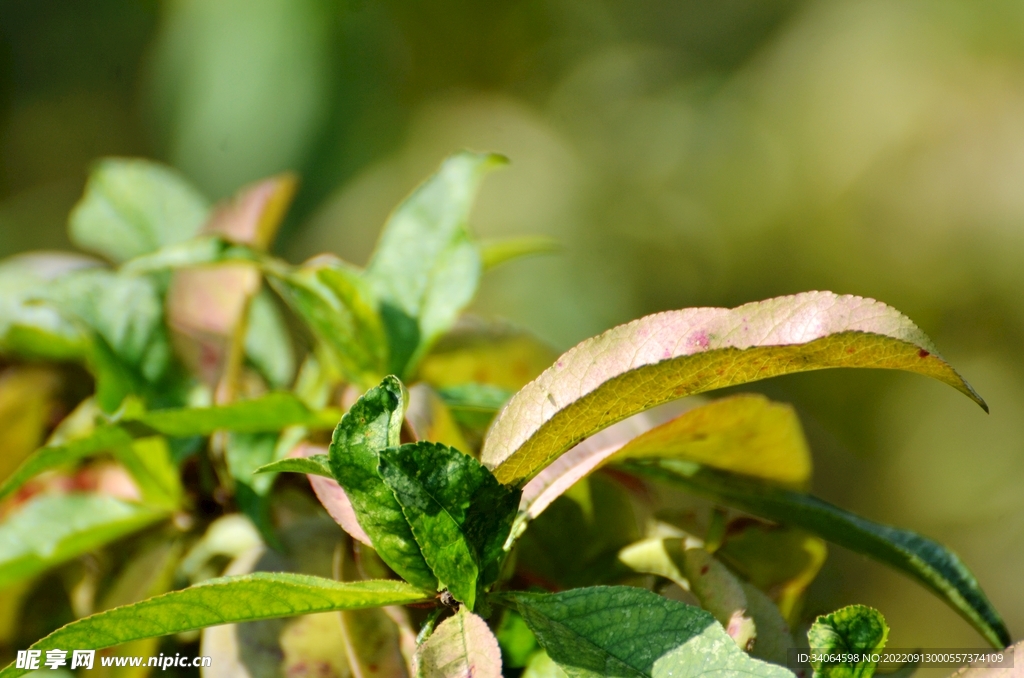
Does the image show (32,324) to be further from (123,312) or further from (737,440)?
(737,440)

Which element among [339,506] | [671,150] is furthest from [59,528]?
[671,150]

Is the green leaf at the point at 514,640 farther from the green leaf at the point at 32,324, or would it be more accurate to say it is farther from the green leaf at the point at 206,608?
the green leaf at the point at 32,324

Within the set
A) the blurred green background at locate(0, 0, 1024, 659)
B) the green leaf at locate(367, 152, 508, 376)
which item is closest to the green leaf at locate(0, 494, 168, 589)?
the green leaf at locate(367, 152, 508, 376)

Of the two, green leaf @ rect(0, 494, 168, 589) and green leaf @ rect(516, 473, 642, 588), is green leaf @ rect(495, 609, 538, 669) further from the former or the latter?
green leaf @ rect(0, 494, 168, 589)

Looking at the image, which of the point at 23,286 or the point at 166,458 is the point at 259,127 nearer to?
the point at 23,286

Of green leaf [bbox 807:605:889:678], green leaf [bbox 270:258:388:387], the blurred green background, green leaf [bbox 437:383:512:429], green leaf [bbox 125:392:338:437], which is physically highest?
the blurred green background

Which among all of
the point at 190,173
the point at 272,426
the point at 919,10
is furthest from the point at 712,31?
the point at 272,426
